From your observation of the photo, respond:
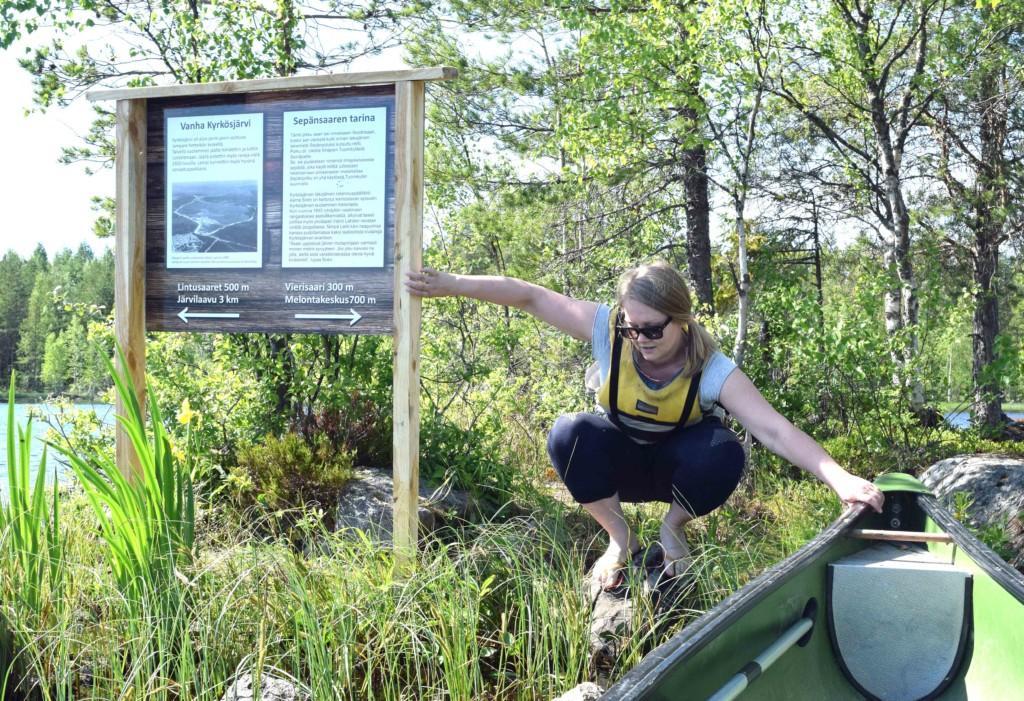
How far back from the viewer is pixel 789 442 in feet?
10.2

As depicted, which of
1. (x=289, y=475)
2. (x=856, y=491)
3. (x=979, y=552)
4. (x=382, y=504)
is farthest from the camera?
(x=289, y=475)

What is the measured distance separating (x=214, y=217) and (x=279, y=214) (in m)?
0.39

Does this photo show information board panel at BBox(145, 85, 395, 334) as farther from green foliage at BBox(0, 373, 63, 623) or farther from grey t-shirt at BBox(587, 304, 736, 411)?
green foliage at BBox(0, 373, 63, 623)

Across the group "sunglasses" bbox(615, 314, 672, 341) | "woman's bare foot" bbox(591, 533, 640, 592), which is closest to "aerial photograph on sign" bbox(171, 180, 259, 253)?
"sunglasses" bbox(615, 314, 672, 341)

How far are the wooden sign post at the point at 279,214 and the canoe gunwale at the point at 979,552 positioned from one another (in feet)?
6.74

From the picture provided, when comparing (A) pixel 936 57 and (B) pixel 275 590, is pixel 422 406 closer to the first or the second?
(B) pixel 275 590

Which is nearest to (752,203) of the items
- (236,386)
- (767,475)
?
(767,475)

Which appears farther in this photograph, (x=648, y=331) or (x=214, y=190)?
(x=214, y=190)

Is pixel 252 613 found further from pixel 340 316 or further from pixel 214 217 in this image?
pixel 214 217

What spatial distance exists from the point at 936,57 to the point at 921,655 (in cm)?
981

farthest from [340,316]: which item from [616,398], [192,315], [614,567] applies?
[614,567]

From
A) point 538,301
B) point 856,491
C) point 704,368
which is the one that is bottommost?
point 856,491

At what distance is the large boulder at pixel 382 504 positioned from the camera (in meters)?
5.15

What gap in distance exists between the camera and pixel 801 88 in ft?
36.7
